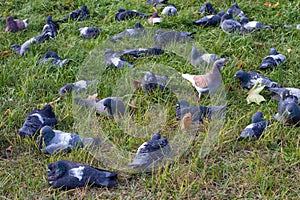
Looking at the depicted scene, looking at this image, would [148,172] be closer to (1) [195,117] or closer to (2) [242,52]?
(1) [195,117]

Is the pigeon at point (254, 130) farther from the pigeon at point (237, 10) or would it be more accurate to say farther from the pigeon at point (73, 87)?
the pigeon at point (237, 10)

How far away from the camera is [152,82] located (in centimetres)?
356

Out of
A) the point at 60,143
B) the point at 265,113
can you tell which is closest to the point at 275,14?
the point at 265,113

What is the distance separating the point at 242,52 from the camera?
164 inches

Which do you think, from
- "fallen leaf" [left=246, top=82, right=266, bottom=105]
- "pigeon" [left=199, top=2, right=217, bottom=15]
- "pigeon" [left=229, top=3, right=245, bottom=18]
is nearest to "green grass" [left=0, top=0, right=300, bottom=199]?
"fallen leaf" [left=246, top=82, right=266, bottom=105]

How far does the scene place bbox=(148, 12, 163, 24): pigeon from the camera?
4752 mm

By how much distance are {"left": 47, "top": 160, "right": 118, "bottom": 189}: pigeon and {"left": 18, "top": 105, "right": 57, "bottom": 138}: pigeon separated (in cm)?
44

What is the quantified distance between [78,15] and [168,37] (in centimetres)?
119

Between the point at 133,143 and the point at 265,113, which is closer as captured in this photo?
the point at 133,143

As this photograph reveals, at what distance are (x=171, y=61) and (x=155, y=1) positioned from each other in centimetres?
150

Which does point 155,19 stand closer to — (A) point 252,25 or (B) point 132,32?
(B) point 132,32

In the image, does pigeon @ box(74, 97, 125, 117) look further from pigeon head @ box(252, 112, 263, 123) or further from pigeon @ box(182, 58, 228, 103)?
pigeon head @ box(252, 112, 263, 123)

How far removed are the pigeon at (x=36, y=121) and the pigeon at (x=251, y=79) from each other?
139cm

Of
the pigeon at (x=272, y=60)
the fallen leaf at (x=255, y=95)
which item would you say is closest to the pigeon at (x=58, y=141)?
the fallen leaf at (x=255, y=95)
